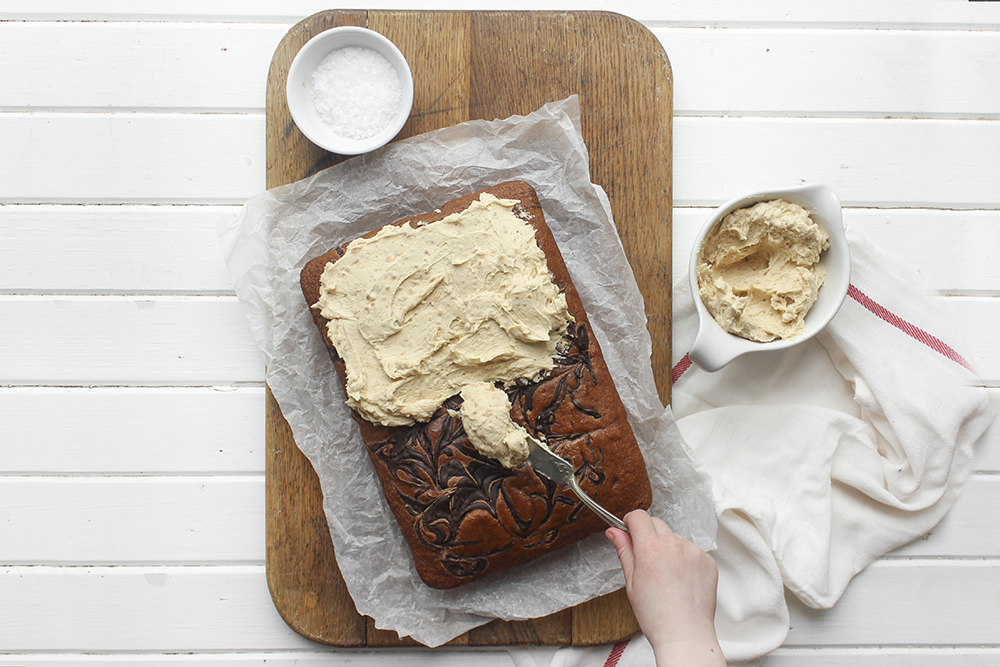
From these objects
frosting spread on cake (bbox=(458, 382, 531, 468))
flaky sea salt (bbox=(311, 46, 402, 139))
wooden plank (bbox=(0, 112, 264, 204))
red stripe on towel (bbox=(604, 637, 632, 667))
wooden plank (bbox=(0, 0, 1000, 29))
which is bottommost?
red stripe on towel (bbox=(604, 637, 632, 667))

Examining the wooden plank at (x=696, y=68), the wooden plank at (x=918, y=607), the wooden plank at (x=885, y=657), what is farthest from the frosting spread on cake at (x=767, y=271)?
the wooden plank at (x=885, y=657)

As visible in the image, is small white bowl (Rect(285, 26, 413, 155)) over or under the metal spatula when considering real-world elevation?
over

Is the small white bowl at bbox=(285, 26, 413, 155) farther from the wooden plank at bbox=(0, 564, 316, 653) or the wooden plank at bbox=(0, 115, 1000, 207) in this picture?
the wooden plank at bbox=(0, 564, 316, 653)

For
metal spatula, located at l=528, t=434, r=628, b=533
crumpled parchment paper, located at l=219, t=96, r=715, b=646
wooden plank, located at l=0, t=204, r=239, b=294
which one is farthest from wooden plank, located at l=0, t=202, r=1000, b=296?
metal spatula, located at l=528, t=434, r=628, b=533

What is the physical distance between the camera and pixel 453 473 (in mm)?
1893

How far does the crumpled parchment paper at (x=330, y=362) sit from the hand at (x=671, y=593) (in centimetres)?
27

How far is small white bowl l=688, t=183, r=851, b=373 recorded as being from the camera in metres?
1.94

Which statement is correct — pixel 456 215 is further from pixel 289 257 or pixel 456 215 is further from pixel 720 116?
pixel 720 116

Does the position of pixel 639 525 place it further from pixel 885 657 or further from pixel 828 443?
pixel 885 657

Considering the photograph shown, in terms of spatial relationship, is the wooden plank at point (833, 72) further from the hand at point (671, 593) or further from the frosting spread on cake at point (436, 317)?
the hand at point (671, 593)

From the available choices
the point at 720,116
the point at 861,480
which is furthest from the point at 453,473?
the point at 720,116

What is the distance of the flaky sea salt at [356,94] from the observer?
6.56 ft

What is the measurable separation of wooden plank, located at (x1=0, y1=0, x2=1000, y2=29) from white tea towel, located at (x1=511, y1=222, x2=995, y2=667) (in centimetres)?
80

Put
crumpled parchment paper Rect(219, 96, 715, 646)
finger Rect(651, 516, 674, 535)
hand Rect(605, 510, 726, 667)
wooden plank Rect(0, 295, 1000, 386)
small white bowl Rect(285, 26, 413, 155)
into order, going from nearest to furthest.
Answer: hand Rect(605, 510, 726, 667)
finger Rect(651, 516, 674, 535)
small white bowl Rect(285, 26, 413, 155)
crumpled parchment paper Rect(219, 96, 715, 646)
wooden plank Rect(0, 295, 1000, 386)
